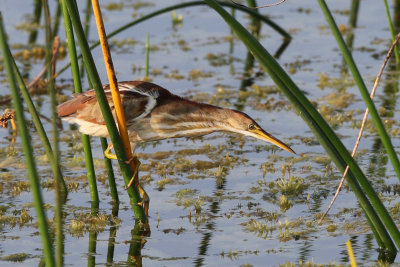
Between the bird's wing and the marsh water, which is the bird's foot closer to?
the marsh water

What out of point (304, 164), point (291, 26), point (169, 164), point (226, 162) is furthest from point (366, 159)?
point (291, 26)

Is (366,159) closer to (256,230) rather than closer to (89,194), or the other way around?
(256,230)

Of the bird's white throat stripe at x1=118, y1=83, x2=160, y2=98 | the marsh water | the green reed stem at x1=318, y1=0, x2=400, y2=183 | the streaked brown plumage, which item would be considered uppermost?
the green reed stem at x1=318, y1=0, x2=400, y2=183

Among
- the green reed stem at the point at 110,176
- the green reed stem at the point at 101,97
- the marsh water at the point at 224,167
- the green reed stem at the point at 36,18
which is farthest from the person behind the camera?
the green reed stem at the point at 36,18

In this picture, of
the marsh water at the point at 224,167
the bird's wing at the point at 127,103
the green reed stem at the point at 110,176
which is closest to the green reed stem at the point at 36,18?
the marsh water at the point at 224,167

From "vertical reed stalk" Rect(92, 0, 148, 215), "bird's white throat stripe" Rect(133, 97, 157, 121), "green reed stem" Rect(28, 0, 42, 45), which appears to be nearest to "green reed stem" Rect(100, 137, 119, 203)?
"bird's white throat stripe" Rect(133, 97, 157, 121)

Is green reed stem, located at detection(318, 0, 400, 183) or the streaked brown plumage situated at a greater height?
green reed stem, located at detection(318, 0, 400, 183)

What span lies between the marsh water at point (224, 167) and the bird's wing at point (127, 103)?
65 centimetres

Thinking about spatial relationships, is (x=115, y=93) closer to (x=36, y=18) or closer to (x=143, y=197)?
(x=143, y=197)

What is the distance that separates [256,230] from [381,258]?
816mm

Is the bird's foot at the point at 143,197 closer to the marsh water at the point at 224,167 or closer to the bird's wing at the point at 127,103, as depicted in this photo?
the marsh water at the point at 224,167

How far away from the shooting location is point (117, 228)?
459cm

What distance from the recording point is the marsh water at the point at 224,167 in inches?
167

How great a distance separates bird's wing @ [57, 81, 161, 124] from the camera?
14.4ft
